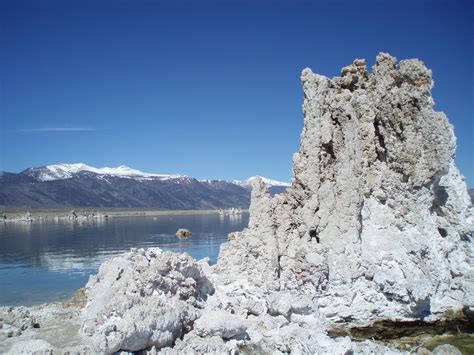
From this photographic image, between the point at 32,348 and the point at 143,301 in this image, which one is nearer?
the point at 32,348

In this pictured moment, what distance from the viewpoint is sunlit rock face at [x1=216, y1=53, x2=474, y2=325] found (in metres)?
14.8

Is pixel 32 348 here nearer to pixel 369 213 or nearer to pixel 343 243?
pixel 343 243

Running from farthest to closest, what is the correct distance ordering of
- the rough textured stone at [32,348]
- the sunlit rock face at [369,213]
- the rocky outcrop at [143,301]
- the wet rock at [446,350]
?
the sunlit rock face at [369,213] → the wet rock at [446,350] → the rocky outcrop at [143,301] → the rough textured stone at [32,348]

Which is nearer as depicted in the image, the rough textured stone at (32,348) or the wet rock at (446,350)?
the rough textured stone at (32,348)

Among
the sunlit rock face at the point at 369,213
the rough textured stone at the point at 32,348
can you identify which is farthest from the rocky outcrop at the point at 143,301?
the sunlit rock face at the point at 369,213

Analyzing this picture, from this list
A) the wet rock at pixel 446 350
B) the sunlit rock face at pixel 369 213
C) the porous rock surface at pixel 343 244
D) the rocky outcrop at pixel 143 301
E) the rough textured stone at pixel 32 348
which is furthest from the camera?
the sunlit rock face at pixel 369 213

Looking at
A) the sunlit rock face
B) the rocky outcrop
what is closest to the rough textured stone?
the rocky outcrop

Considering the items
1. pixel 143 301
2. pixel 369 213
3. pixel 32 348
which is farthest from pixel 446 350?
pixel 32 348

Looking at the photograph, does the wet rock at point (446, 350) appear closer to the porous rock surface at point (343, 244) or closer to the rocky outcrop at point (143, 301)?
the porous rock surface at point (343, 244)

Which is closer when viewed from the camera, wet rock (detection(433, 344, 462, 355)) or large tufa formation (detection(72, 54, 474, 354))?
wet rock (detection(433, 344, 462, 355))

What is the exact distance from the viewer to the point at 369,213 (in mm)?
15680

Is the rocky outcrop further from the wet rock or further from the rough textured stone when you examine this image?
the wet rock

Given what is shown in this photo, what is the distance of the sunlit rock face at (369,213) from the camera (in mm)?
14781

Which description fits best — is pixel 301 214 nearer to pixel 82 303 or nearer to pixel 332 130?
pixel 332 130
